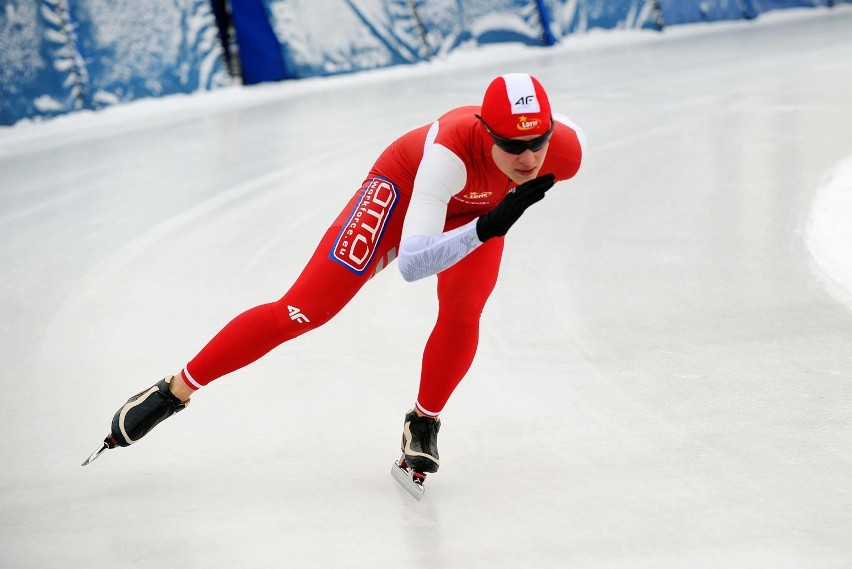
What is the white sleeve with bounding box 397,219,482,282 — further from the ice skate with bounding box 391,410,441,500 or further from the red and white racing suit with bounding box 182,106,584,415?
the ice skate with bounding box 391,410,441,500

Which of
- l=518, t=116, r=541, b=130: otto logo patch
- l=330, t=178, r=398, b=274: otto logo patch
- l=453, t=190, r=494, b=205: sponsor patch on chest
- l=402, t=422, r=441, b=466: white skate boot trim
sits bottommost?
l=402, t=422, r=441, b=466: white skate boot trim

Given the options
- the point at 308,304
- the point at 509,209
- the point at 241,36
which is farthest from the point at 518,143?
the point at 241,36

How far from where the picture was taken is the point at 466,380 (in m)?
3.32

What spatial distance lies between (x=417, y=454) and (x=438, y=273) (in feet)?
1.62

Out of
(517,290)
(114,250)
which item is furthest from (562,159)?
(114,250)

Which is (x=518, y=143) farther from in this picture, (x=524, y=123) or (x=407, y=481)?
(x=407, y=481)

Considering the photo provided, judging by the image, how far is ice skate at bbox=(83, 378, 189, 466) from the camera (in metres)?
2.70

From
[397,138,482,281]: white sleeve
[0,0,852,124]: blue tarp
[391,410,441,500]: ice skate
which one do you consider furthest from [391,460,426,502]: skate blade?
[0,0,852,124]: blue tarp

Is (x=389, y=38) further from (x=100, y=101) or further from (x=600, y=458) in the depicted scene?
(x=600, y=458)

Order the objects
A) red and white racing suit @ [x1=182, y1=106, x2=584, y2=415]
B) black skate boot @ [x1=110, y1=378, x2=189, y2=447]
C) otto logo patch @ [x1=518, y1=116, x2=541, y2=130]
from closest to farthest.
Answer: otto logo patch @ [x1=518, y1=116, x2=541, y2=130] → red and white racing suit @ [x1=182, y1=106, x2=584, y2=415] → black skate boot @ [x1=110, y1=378, x2=189, y2=447]

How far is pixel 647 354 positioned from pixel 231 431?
1.46 meters

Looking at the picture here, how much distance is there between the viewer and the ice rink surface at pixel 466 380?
93.8 inches

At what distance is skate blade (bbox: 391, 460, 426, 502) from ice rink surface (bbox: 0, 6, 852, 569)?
34 millimetres

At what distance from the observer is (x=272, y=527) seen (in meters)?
2.44
